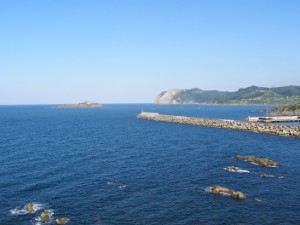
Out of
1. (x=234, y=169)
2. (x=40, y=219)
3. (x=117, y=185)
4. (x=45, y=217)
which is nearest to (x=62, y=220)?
(x=45, y=217)

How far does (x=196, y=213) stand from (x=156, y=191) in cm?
990

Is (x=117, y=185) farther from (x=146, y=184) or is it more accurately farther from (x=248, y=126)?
(x=248, y=126)

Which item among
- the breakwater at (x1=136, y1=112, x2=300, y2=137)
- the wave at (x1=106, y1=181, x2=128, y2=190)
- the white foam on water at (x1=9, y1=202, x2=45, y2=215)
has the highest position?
the breakwater at (x1=136, y1=112, x2=300, y2=137)

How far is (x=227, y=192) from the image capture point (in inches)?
1892

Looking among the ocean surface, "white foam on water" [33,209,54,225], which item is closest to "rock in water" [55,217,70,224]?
"white foam on water" [33,209,54,225]

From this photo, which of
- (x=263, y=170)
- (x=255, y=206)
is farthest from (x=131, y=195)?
(x=263, y=170)

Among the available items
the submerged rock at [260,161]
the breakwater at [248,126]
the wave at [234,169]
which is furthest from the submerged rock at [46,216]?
the breakwater at [248,126]

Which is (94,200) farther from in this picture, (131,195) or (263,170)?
(263,170)

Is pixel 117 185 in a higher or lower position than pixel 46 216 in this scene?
higher

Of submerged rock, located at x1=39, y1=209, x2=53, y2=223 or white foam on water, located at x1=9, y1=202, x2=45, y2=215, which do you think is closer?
submerged rock, located at x1=39, y1=209, x2=53, y2=223

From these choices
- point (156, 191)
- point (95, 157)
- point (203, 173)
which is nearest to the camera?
point (156, 191)

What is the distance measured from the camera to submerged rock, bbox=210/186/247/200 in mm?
46125

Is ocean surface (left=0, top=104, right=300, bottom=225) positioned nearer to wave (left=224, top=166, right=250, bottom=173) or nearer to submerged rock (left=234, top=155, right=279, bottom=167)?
wave (left=224, top=166, right=250, bottom=173)

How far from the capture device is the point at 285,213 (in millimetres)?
40812
